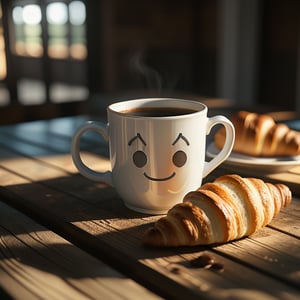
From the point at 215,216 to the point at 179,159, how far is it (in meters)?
0.11

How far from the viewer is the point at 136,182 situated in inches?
25.1

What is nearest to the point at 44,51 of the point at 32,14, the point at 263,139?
the point at 32,14

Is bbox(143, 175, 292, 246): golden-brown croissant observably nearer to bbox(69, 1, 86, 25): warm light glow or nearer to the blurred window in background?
the blurred window in background

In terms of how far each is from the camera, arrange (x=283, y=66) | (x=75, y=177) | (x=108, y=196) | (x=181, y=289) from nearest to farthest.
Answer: (x=181, y=289), (x=108, y=196), (x=75, y=177), (x=283, y=66)

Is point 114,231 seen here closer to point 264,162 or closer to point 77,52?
point 264,162

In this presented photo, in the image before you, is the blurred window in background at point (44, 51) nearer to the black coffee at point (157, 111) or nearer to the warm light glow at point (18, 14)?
the warm light glow at point (18, 14)

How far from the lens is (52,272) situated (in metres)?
0.51

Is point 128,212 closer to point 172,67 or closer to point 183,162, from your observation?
point 183,162

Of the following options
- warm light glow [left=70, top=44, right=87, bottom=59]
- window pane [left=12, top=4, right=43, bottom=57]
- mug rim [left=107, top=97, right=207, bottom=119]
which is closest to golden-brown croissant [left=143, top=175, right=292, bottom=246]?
mug rim [left=107, top=97, right=207, bottom=119]

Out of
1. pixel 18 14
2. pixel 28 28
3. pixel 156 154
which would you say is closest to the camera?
pixel 156 154

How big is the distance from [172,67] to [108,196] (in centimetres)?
394

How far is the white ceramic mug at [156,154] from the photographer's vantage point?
616 mm

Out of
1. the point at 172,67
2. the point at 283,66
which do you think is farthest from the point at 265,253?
the point at 172,67

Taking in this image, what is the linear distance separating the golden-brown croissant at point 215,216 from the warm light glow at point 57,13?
4.79 m
